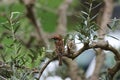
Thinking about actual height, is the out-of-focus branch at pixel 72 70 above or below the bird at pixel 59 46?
below

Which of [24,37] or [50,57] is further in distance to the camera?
[24,37]

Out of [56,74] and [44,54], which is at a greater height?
[44,54]

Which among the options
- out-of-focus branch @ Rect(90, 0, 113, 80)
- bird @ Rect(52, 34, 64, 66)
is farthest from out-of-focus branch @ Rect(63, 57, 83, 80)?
bird @ Rect(52, 34, 64, 66)

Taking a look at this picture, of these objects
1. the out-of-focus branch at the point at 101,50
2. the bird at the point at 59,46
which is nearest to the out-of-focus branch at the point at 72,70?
the out-of-focus branch at the point at 101,50

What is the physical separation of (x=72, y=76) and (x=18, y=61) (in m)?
0.28

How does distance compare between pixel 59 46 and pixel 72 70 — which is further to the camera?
pixel 72 70

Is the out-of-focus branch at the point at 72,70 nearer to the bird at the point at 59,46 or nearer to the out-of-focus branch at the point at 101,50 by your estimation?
the out-of-focus branch at the point at 101,50

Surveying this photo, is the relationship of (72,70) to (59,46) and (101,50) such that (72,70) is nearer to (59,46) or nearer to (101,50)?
(101,50)

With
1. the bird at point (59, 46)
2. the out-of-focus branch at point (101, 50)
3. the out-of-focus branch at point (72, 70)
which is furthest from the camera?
the out-of-focus branch at point (72, 70)

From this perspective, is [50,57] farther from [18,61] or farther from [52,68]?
[52,68]

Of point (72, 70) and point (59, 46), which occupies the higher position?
point (59, 46)

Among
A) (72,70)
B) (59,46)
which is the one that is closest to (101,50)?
(72,70)

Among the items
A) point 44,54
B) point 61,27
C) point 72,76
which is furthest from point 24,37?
point 44,54

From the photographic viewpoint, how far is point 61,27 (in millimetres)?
1112
